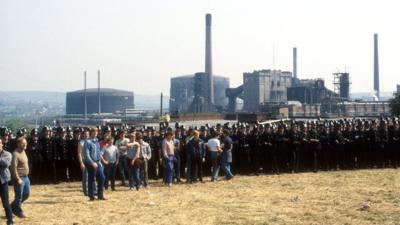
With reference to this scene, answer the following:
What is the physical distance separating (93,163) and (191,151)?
5119 millimetres

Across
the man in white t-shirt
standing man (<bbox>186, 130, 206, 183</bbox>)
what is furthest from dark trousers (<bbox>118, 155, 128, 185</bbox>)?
the man in white t-shirt

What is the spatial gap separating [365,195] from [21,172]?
905cm

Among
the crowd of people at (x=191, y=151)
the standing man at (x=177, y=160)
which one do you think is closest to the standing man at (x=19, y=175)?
the crowd of people at (x=191, y=151)

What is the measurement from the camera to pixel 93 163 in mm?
15438

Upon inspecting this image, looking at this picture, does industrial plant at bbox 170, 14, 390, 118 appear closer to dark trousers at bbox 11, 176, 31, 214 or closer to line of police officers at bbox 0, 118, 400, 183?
line of police officers at bbox 0, 118, 400, 183

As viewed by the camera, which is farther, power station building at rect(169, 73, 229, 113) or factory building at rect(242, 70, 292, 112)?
factory building at rect(242, 70, 292, 112)

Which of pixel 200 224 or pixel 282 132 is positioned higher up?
pixel 282 132

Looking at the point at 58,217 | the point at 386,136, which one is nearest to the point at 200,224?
the point at 58,217

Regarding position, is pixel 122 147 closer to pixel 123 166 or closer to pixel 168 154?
pixel 123 166

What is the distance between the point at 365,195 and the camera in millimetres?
15977

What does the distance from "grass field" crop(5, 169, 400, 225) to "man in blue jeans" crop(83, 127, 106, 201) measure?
1.35ft

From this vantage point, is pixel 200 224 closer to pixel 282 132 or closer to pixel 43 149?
pixel 43 149

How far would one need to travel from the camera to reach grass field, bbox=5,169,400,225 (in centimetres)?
1295

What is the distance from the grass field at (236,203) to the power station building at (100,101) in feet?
413
